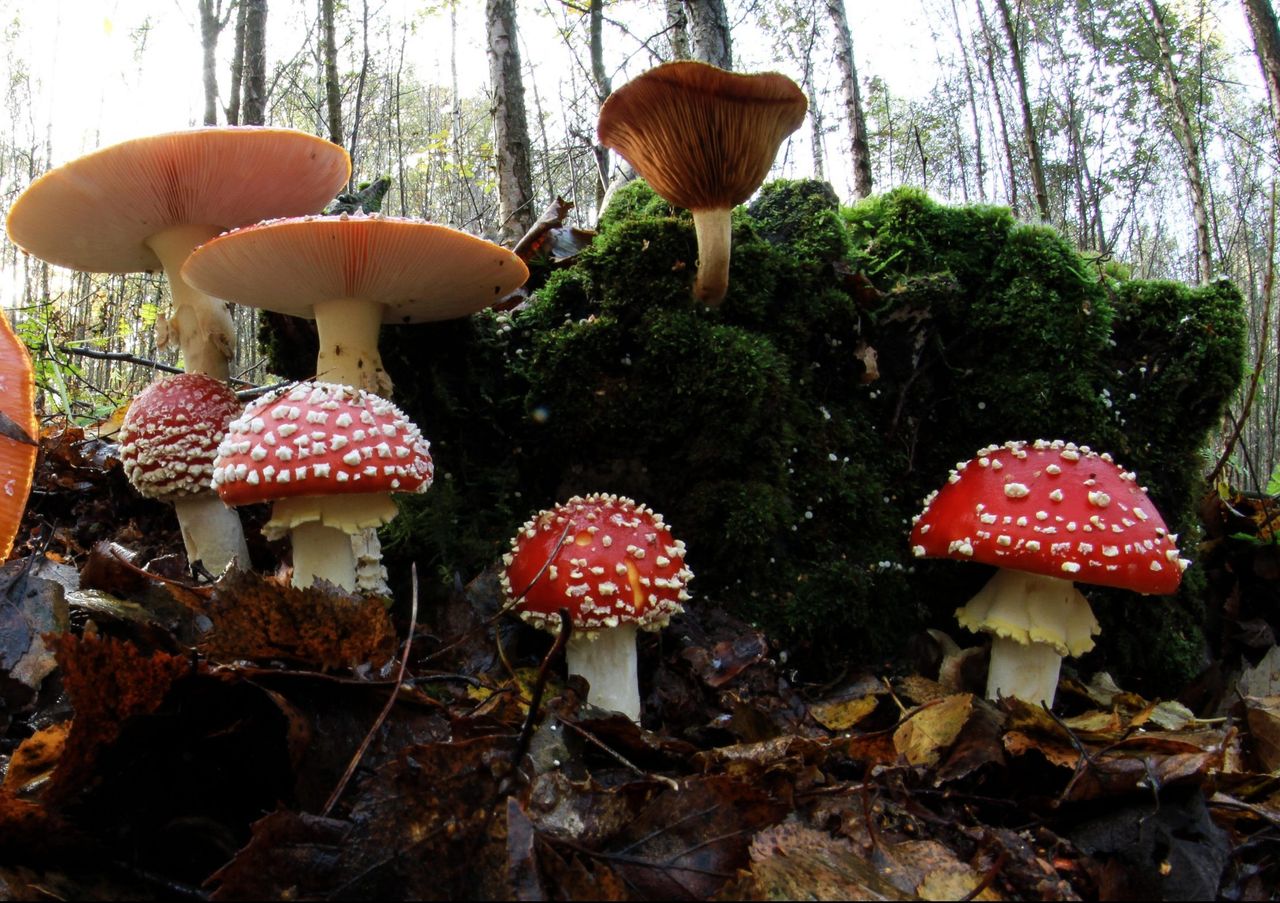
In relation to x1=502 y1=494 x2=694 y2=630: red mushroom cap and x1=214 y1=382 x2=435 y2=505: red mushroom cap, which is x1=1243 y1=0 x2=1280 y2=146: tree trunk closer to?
x1=502 y1=494 x2=694 y2=630: red mushroom cap

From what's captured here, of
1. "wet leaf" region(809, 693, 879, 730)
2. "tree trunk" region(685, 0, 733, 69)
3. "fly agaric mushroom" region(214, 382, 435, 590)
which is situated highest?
"tree trunk" region(685, 0, 733, 69)

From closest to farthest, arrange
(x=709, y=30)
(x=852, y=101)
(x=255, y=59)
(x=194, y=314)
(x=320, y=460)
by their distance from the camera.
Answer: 1. (x=320, y=460)
2. (x=194, y=314)
3. (x=709, y=30)
4. (x=255, y=59)
5. (x=852, y=101)

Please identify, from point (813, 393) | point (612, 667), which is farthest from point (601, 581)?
point (813, 393)

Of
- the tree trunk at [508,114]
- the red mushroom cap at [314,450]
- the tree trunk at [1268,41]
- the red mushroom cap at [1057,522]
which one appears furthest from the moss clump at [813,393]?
the tree trunk at [1268,41]

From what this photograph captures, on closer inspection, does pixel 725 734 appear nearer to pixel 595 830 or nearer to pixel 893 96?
pixel 595 830

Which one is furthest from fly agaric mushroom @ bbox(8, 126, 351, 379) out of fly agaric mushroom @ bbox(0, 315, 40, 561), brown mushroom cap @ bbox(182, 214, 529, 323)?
fly agaric mushroom @ bbox(0, 315, 40, 561)

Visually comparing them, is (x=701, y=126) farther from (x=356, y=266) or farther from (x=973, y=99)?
(x=973, y=99)

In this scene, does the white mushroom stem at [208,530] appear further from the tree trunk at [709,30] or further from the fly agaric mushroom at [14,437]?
the tree trunk at [709,30]
